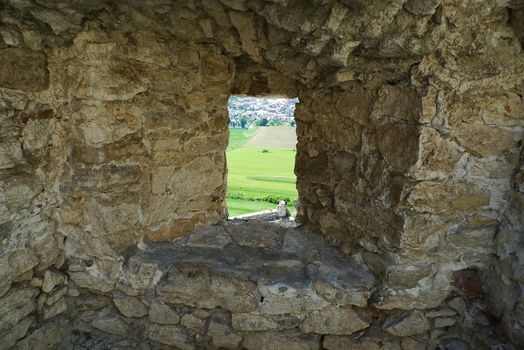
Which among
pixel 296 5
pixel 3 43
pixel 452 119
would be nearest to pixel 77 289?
pixel 3 43

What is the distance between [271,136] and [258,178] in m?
0.94

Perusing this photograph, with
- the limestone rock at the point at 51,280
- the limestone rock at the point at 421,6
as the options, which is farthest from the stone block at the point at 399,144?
the limestone rock at the point at 51,280

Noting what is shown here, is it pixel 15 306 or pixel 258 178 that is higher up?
pixel 15 306

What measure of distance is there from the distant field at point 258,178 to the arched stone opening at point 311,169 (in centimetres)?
341

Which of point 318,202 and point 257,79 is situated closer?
point 318,202

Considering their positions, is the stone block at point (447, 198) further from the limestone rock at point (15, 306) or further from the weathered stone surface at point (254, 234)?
the limestone rock at point (15, 306)

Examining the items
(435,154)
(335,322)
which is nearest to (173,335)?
(335,322)

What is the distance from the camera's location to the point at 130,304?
2.24 meters

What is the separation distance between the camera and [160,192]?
2336 millimetres

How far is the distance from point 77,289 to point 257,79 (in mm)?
1815

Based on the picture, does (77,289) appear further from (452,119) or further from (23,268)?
(452,119)

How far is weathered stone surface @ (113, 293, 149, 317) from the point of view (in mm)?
2236

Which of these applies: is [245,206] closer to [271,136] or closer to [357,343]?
[271,136]

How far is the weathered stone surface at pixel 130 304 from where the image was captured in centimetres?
224
